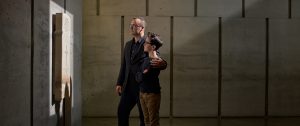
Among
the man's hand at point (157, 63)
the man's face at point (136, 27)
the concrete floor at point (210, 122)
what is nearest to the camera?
the man's hand at point (157, 63)

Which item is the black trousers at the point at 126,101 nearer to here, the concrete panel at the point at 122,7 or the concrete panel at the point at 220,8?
the concrete panel at the point at 122,7

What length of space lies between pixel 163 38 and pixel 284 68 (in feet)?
7.90

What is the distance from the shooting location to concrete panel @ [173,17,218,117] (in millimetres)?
8047

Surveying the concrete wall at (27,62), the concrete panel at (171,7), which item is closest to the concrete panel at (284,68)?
the concrete panel at (171,7)

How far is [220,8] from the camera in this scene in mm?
8094

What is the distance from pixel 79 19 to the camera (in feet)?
20.8

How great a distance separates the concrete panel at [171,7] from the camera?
799 cm

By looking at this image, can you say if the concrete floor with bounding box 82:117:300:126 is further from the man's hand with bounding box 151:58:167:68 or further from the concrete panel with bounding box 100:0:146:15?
the man's hand with bounding box 151:58:167:68

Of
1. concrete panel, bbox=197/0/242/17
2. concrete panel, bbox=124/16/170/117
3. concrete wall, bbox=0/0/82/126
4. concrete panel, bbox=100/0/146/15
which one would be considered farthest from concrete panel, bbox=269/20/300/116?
concrete wall, bbox=0/0/82/126

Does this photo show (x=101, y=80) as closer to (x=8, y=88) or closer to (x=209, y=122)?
(x=209, y=122)

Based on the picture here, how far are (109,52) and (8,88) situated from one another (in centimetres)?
475

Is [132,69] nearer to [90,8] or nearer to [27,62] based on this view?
[27,62]

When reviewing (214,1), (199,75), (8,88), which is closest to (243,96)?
(199,75)

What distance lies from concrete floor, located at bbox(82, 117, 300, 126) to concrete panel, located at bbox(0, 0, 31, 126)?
137 inches
